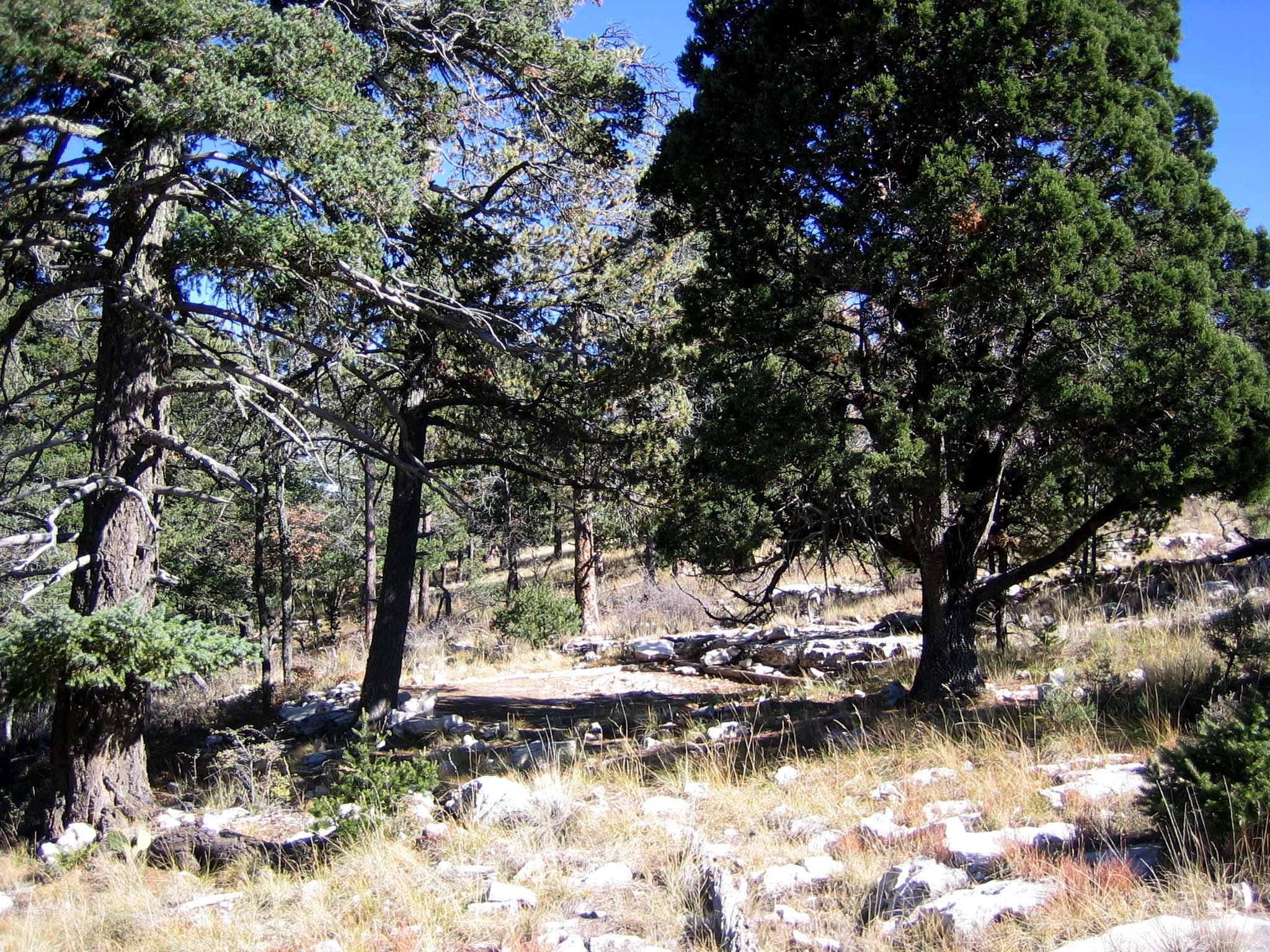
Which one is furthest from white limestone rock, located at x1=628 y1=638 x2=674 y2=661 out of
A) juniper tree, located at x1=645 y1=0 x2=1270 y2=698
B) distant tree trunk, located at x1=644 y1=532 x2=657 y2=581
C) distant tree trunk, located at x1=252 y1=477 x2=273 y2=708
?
juniper tree, located at x1=645 y1=0 x2=1270 y2=698

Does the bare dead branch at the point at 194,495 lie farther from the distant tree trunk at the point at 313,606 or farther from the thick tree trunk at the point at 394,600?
the distant tree trunk at the point at 313,606

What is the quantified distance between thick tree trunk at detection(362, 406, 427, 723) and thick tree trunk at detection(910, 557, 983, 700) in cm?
620

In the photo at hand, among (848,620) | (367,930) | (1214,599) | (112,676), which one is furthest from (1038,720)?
(848,620)

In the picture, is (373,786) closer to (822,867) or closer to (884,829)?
(822,867)

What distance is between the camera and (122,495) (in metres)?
8.09

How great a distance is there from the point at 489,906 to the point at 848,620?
15.3 m

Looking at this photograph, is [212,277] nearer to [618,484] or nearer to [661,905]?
[618,484]

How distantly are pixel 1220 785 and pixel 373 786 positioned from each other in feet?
16.2

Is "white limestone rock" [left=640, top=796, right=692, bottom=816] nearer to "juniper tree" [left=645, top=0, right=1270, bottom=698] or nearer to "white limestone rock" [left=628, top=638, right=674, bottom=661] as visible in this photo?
"juniper tree" [left=645, top=0, right=1270, bottom=698]

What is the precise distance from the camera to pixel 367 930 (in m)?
4.39

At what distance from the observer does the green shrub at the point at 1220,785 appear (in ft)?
12.6

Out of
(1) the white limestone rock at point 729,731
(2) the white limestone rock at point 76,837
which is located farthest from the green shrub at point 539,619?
(2) the white limestone rock at point 76,837

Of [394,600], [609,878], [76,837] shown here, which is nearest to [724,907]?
[609,878]

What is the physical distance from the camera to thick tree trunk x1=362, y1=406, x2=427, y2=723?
11.1 meters
